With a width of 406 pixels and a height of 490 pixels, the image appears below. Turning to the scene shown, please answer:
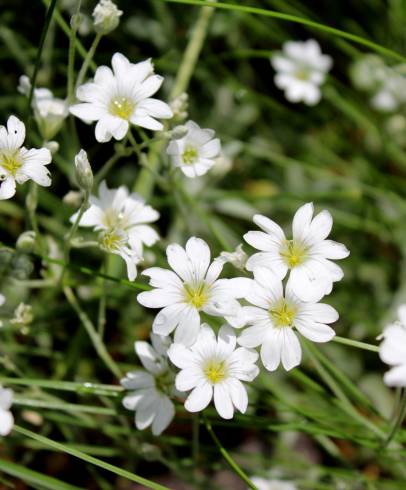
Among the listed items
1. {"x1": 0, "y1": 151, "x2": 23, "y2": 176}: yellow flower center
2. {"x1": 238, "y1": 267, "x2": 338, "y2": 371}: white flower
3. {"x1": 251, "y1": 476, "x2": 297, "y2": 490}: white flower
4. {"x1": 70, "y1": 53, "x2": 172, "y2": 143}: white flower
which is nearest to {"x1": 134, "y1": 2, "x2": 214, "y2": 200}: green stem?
{"x1": 70, "y1": 53, "x2": 172, "y2": 143}: white flower

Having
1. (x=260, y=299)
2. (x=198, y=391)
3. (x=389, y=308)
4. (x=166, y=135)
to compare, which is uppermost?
(x=389, y=308)

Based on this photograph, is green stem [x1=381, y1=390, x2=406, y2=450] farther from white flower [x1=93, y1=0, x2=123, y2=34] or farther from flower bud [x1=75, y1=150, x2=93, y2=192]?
white flower [x1=93, y1=0, x2=123, y2=34]

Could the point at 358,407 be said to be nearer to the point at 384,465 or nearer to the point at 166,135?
the point at 384,465

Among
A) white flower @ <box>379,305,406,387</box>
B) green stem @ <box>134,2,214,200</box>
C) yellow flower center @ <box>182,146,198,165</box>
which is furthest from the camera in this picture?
green stem @ <box>134,2,214,200</box>

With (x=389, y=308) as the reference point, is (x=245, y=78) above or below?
above

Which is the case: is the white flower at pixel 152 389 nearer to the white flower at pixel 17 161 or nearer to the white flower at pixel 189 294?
the white flower at pixel 189 294

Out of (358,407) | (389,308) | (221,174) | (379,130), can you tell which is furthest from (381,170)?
(358,407)
